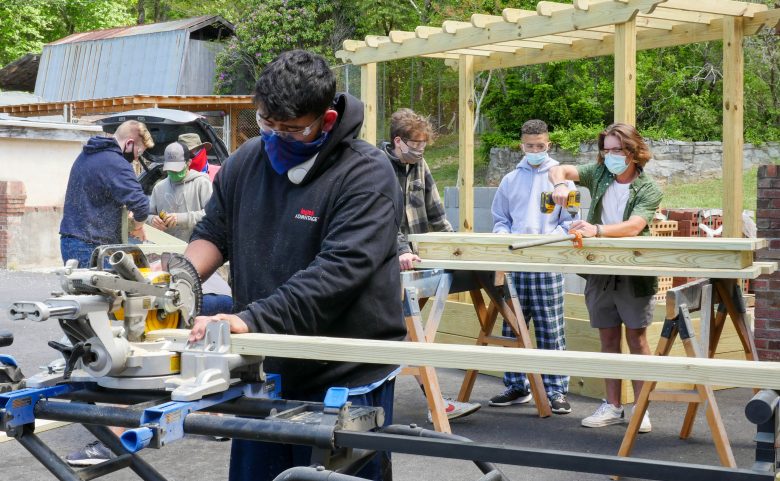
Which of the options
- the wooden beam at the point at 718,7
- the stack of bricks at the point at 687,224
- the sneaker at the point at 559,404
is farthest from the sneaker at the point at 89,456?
the stack of bricks at the point at 687,224

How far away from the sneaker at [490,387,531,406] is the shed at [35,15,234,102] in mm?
26039

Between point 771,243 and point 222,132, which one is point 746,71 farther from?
point 771,243

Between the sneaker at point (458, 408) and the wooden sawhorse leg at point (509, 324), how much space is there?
0.09 metres

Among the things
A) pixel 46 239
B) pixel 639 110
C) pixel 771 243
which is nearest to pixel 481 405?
pixel 771 243

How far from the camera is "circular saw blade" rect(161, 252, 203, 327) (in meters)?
3.04

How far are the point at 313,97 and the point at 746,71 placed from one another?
82.0 ft

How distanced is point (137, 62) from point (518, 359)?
31593 mm

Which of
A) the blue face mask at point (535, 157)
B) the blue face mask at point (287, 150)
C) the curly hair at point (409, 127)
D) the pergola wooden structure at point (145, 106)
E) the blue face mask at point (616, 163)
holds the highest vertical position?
the pergola wooden structure at point (145, 106)

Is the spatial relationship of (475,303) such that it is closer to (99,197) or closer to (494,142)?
(99,197)

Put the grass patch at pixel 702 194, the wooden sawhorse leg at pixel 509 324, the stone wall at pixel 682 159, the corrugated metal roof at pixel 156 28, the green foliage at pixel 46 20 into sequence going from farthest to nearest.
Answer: the green foliage at pixel 46 20 < the corrugated metal roof at pixel 156 28 < the stone wall at pixel 682 159 < the grass patch at pixel 702 194 < the wooden sawhorse leg at pixel 509 324

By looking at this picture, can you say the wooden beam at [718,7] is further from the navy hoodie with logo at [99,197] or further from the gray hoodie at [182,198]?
the navy hoodie with logo at [99,197]

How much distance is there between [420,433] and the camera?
110 inches

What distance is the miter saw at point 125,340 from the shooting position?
8.77 ft

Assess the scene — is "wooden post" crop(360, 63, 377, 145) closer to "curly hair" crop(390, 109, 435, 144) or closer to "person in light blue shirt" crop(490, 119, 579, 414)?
"person in light blue shirt" crop(490, 119, 579, 414)
